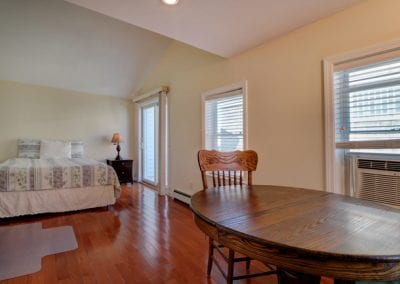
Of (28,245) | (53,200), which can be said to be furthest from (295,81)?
(53,200)

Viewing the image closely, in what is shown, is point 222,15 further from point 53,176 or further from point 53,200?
point 53,200

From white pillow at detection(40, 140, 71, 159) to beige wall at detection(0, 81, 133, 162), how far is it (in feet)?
1.29

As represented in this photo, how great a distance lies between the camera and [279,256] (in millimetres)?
686

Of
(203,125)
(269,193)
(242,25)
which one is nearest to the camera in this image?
(269,193)

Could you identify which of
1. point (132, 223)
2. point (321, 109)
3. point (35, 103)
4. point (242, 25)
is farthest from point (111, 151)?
point (321, 109)

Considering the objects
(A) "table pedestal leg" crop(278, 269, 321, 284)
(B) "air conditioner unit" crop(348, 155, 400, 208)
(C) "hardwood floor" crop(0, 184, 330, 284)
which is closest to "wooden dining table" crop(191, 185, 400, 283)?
(A) "table pedestal leg" crop(278, 269, 321, 284)

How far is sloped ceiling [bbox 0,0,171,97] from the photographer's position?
3328 mm

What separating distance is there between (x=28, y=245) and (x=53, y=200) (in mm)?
1001

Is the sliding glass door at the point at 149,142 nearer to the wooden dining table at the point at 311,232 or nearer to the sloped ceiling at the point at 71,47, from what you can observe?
the sloped ceiling at the point at 71,47

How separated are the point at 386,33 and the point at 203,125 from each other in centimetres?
228

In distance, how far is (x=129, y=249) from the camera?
7.38 ft

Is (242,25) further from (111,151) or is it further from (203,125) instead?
(111,151)

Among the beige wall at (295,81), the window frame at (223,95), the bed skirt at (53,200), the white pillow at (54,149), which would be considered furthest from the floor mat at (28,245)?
the beige wall at (295,81)

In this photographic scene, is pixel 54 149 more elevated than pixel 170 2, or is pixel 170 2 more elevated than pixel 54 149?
pixel 170 2
